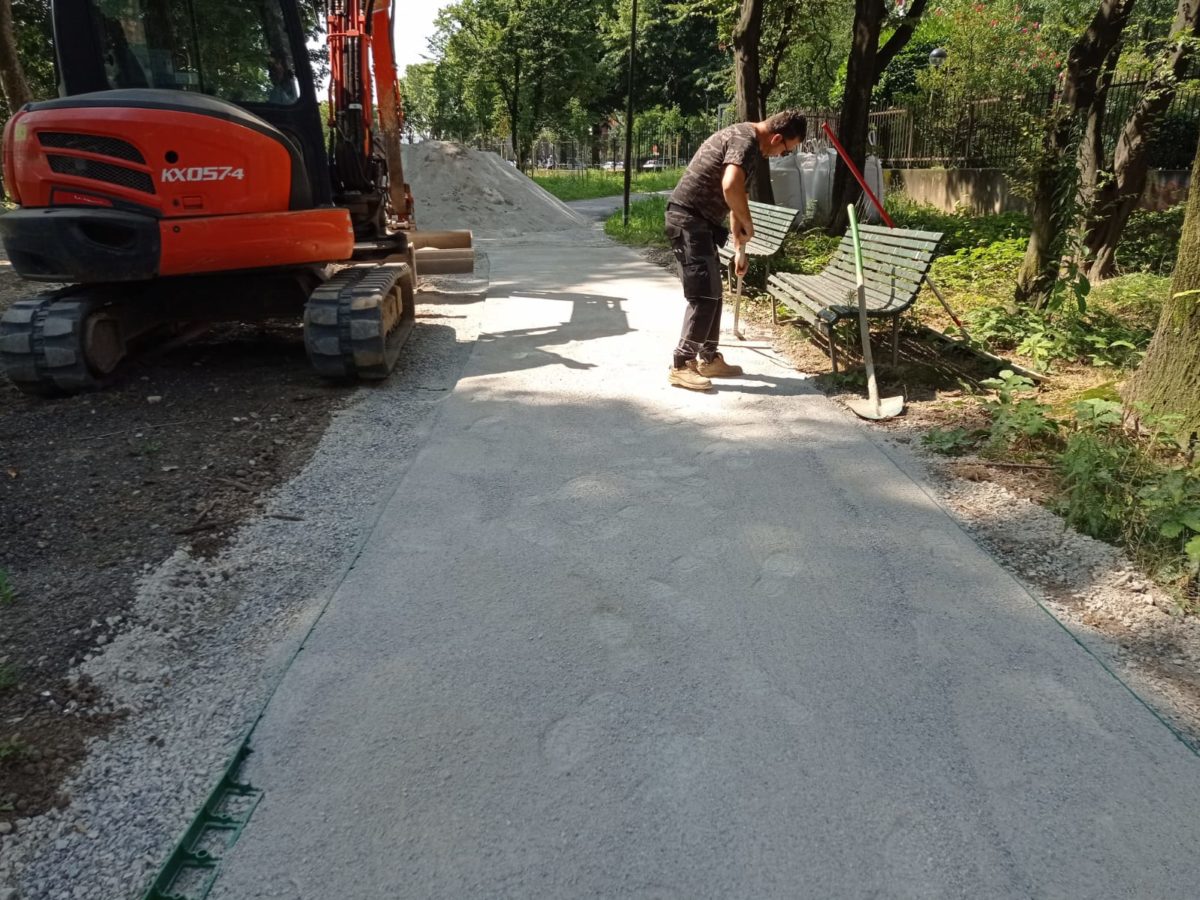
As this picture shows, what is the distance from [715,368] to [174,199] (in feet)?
12.5

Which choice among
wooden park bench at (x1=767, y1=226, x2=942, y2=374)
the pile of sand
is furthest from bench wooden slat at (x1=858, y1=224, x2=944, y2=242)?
the pile of sand

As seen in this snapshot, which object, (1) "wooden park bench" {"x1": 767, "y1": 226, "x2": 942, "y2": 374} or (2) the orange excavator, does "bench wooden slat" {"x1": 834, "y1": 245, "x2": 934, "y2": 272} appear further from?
(2) the orange excavator

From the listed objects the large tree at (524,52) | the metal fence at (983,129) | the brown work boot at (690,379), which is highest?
the large tree at (524,52)

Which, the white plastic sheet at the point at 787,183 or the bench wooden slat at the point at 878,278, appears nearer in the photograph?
the bench wooden slat at the point at 878,278

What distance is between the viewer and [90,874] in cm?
209

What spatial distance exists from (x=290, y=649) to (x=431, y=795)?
3.16 feet

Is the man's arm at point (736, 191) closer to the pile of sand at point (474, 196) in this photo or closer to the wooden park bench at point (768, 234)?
the wooden park bench at point (768, 234)

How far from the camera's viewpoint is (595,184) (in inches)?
1403

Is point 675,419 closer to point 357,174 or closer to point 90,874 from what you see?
point 90,874

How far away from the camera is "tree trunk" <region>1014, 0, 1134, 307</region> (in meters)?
7.18

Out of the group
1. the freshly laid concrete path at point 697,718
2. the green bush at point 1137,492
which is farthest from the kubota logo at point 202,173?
the green bush at point 1137,492

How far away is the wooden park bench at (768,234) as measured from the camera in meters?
8.87

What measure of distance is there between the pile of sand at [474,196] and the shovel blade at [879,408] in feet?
42.6

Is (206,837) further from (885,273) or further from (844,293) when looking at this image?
(885,273)
